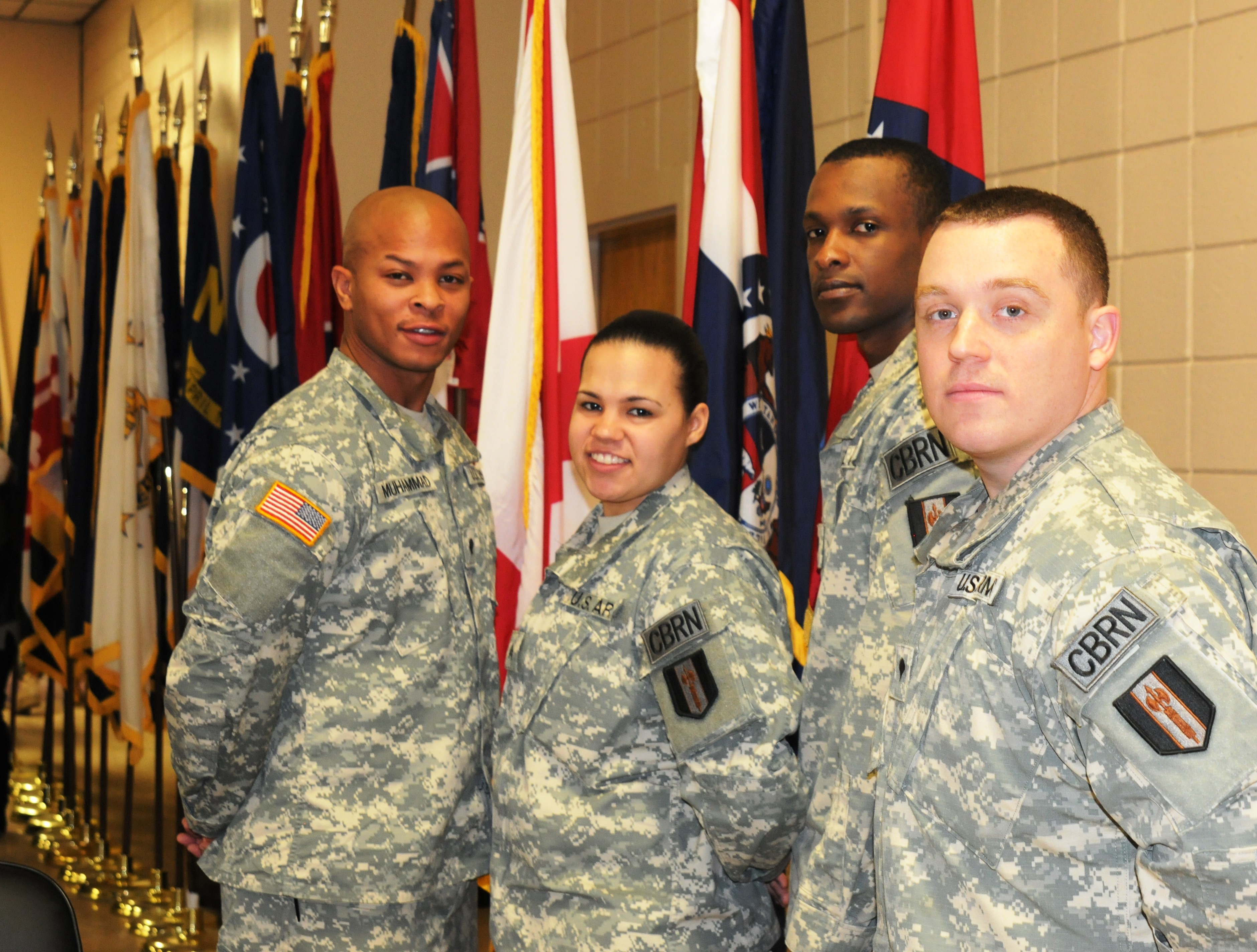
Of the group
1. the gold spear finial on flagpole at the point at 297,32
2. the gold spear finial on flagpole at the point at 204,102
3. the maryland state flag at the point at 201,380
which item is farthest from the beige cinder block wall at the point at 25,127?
the gold spear finial on flagpole at the point at 297,32

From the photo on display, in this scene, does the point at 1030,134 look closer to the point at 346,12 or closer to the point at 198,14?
the point at 346,12

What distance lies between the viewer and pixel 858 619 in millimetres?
1574

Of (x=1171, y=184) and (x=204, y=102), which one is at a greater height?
(x=204, y=102)

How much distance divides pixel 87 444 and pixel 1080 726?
4340 millimetres

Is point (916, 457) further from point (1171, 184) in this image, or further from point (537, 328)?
point (1171, 184)

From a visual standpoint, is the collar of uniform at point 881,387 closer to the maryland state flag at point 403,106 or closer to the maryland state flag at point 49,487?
the maryland state flag at point 403,106

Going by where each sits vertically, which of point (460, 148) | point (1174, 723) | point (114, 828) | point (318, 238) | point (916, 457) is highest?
point (460, 148)

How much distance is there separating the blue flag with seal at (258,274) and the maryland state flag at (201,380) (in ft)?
0.26

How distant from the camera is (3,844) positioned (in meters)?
4.36

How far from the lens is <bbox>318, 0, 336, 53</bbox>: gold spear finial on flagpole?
3330 mm

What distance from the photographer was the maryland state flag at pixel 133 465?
149 inches

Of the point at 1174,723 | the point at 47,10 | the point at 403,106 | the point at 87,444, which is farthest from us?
the point at 47,10

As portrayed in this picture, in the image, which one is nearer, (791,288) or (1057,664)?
(1057,664)

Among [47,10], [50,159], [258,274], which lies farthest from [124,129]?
[47,10]
